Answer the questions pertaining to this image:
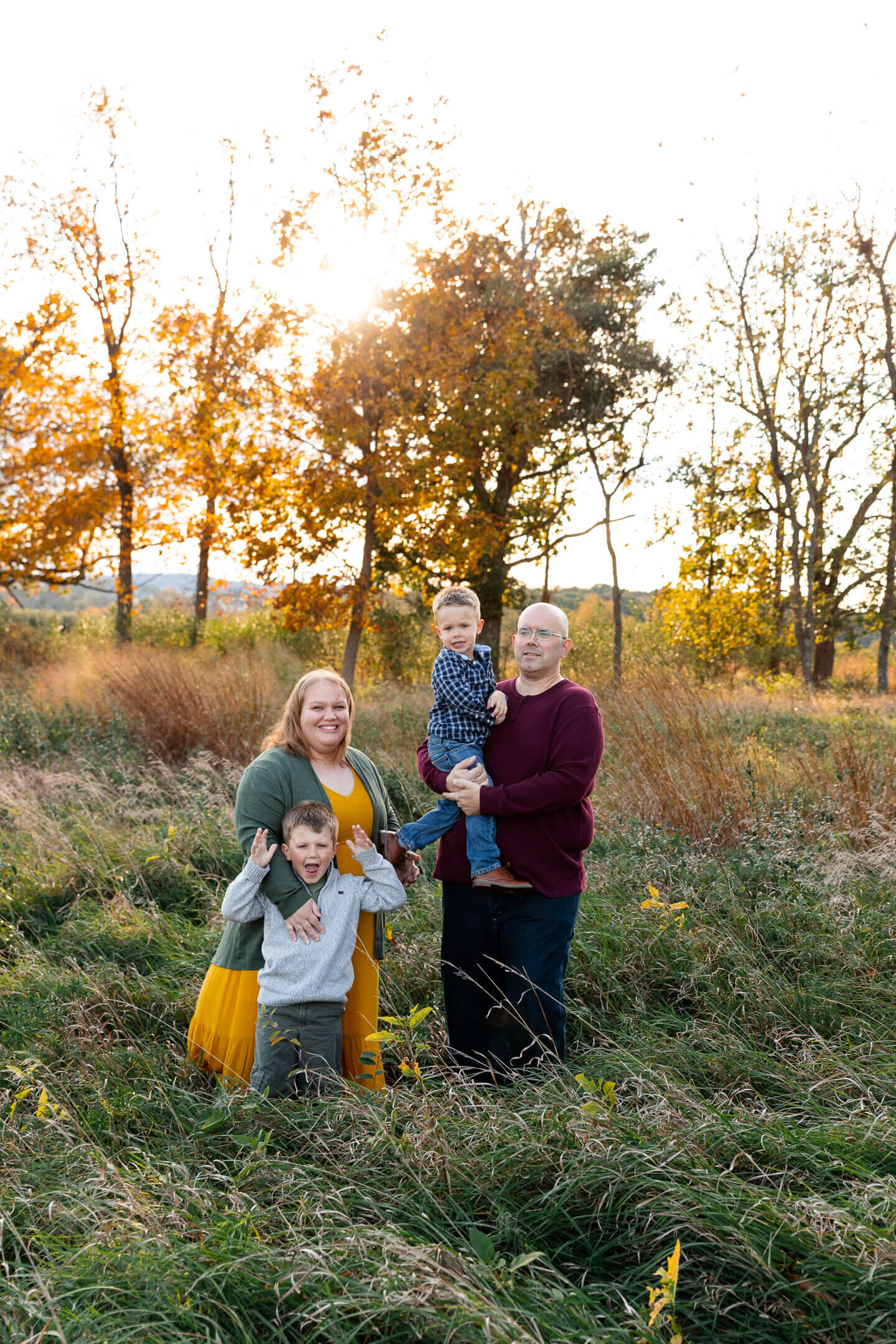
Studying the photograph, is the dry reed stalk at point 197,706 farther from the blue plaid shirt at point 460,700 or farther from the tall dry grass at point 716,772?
the blue plaid shirt at point 460,700

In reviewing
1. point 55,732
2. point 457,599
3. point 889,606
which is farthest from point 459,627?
point 889,606

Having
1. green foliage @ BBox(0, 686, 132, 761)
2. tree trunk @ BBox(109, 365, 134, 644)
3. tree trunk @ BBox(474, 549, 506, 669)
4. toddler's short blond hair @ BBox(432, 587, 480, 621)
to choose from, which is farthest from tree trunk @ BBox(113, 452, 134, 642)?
toddler's short blond hair @ BBox(432, 587, 480, 621)

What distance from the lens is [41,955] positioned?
4613 millimetres

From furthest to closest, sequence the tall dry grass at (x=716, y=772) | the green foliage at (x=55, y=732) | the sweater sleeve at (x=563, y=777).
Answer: the green foliage at (x=55, y=732) → the tall dry grass at (x=716, y=772) → the sweater sleeve at (x=563, y=777)

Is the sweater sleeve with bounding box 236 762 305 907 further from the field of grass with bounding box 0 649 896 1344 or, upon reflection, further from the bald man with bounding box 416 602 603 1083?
the field of grass with bounding box 0 649 896 1344

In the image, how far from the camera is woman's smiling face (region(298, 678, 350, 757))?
3.29m

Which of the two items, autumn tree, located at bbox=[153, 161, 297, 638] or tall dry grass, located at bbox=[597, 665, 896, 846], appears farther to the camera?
autumn tree, located at bbox=[153, 161, 297, 638]

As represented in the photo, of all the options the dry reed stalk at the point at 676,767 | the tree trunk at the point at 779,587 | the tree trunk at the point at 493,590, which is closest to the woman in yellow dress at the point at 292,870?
the dry reed stalk at the point at 676,767

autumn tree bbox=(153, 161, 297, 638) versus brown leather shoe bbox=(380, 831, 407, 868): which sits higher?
autumn tree bbox=(153, 161, 297, 638)

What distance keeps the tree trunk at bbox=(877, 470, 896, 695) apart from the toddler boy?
1667 cm

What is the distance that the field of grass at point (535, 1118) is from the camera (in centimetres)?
206

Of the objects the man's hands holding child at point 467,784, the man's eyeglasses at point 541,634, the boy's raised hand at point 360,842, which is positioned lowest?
the boy's raised hand at point 360,842

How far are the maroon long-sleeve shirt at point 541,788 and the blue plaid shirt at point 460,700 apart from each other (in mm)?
87

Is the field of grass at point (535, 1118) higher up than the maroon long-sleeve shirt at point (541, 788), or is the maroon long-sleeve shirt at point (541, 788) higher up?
the maroon long-sleeve shirt at point (541, 788)
